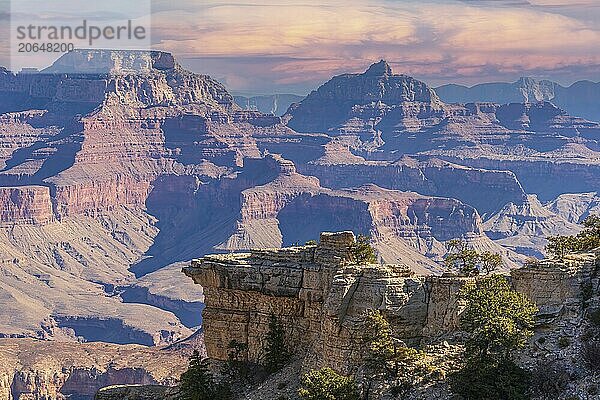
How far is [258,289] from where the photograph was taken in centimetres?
7712

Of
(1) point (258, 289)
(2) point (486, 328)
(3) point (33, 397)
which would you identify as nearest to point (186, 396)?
(1) point (258, 289)

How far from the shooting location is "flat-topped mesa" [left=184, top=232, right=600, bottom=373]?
6525cm

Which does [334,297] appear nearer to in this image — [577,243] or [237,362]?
[237,362]

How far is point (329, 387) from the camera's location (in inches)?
2495

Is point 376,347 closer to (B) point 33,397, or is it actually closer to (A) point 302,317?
(A) point 302,317

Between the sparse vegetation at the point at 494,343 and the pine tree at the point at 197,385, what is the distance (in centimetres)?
2020

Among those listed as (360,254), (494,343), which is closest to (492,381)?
(494,343)

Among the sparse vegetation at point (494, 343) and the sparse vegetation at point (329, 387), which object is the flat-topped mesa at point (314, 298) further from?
the sparse vegetation at point (494, 343)

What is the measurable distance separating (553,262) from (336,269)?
543 inches

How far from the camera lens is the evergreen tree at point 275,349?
75.0m

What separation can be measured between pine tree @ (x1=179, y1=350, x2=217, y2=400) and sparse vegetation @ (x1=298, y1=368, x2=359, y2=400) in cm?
1195

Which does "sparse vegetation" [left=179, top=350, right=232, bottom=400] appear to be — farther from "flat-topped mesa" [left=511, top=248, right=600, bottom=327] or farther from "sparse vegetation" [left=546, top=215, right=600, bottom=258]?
"sparse vegetation" [left=546, top=215, right=600, bottom=258]

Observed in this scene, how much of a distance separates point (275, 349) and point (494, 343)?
18.6 metres

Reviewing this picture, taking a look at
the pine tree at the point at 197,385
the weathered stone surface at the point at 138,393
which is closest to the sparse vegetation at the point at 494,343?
the pine tree at the point at 197,385
